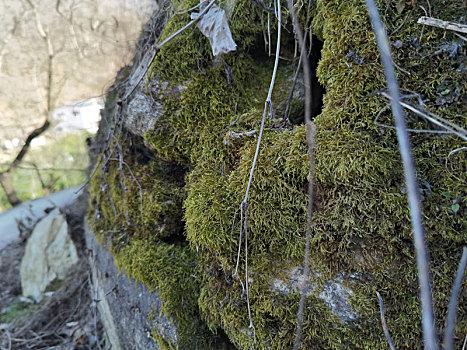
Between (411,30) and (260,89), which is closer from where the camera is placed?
(411,30)

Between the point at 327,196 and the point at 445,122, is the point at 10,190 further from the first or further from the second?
the point at 445,122

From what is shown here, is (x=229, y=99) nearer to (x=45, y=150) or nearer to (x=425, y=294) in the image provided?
(x=425, y=294)

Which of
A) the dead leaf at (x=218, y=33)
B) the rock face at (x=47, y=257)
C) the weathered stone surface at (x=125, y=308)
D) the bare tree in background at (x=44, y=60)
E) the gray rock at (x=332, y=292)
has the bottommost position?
the rock face at (x=47, y=257)

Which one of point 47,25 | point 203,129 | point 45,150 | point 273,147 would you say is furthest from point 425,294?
point 45,150

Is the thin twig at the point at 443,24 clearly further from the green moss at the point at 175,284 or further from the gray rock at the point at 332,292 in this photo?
the green moss at the point at 175,284

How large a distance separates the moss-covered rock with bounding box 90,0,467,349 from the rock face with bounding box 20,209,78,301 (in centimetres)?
334

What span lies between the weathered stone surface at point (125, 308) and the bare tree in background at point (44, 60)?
6.40 m

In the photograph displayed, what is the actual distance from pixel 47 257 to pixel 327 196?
506cm

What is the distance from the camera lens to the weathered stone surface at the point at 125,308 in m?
1.89

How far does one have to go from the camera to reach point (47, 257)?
4793 millimetres

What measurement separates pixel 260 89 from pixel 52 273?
4489mm

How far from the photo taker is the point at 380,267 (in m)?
1.25

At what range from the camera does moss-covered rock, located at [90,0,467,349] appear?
122 centimetres

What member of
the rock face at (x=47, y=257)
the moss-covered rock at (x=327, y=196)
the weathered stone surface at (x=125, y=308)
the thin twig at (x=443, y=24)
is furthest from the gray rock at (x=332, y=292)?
the rock face at (x=47, y=257)
